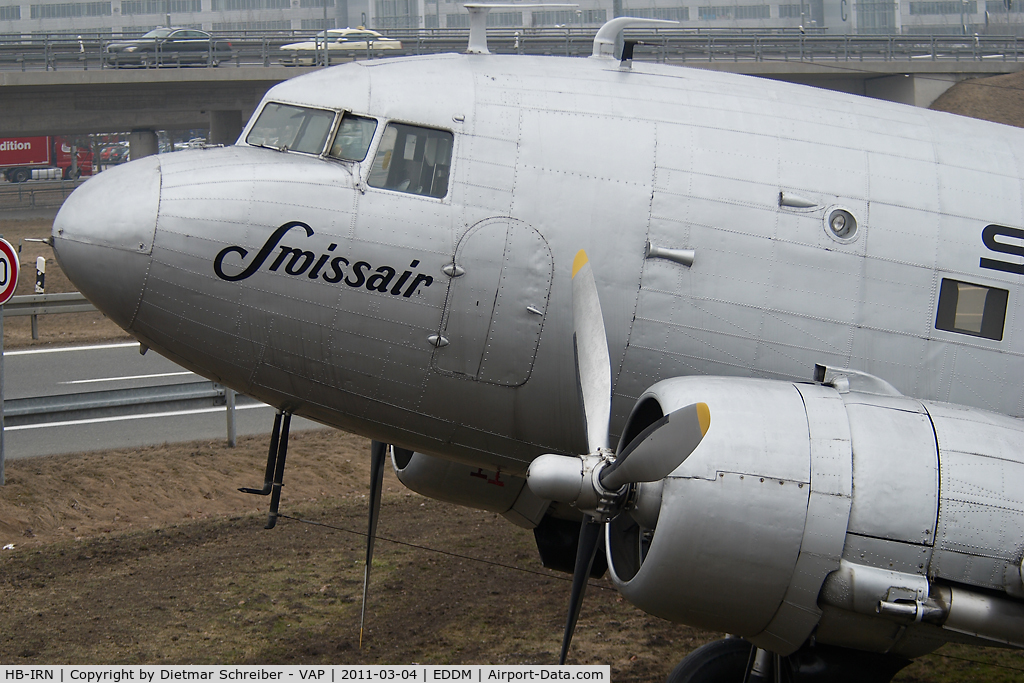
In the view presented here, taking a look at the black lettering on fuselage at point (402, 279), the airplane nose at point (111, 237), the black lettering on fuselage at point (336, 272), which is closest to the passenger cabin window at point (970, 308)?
the black lettering on fuselage at point (402, 279)

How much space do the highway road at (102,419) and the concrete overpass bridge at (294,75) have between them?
19414mm

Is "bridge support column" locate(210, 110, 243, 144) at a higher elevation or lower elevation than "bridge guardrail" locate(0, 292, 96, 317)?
higher

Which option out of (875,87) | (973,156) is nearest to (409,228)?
(973,156)

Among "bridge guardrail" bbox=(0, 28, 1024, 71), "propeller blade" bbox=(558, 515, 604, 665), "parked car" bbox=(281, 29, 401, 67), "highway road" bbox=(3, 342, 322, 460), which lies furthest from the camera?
"parked car" bbox=(281, 29, 401, 67)

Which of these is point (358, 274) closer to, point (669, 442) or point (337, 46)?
point (669, 442)

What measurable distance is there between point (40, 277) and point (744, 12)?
46641 millimetres

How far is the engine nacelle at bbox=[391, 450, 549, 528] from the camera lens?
35.4ft

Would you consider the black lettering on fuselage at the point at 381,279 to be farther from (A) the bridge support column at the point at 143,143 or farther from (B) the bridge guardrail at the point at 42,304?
(A) the bridge support column at the point at 143,143

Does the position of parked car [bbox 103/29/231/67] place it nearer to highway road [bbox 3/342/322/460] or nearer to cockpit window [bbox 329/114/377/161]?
highway road [bbox 3/342/322/460]

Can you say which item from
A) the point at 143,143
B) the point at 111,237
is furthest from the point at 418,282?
the point at 143,143

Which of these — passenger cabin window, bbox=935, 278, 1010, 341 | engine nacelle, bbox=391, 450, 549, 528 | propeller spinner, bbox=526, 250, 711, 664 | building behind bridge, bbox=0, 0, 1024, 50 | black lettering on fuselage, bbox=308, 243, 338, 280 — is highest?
building behind bridge, bbox=0, 0, 1024, 50

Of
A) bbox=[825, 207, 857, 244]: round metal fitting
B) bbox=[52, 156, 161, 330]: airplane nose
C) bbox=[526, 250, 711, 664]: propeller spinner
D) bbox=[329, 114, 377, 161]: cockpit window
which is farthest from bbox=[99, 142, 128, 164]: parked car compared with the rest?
bbox=[825, 207, 857, 244]: round metal fitting

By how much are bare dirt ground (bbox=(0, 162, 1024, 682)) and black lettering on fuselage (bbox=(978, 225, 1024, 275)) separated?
A: 5422 mm

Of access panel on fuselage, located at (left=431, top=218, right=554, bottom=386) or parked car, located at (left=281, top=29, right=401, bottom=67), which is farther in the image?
parked car, located at (left=281, top=29, right=401, bottom=67)
